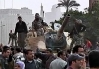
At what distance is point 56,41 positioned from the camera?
1692 cm

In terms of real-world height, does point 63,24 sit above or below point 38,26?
above

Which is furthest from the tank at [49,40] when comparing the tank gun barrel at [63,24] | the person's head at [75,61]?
the person's head at [75,61]

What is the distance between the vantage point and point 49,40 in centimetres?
1744

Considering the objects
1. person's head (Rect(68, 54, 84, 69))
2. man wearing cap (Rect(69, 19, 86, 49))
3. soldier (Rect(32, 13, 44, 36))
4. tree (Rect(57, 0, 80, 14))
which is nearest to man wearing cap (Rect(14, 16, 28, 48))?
soldier (Rect(32, 13, 44, 36))

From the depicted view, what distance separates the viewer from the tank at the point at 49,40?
667 inches

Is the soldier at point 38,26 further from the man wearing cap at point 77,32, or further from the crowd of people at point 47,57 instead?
the man wearing cap at point 77,32

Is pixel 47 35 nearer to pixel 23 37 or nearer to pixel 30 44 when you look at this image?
pixel 30 44

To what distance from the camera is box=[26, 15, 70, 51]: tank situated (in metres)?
16.9

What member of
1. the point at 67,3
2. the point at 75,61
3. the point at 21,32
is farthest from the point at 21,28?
the point at 67,3

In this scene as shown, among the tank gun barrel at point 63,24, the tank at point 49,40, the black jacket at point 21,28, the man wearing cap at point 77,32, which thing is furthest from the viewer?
the black jacket at point 21,28

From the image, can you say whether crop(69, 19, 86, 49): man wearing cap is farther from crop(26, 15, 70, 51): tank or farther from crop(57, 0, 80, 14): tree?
crop(57, 0, 80, 14): tree

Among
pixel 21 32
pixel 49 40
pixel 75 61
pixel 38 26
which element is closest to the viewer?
pixel 75 61

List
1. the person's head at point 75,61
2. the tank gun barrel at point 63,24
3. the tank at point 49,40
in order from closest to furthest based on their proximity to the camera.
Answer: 1. the person's head at point 75,61
2. the tank gun barrel at point 63,24
3. the tank at point 49,40

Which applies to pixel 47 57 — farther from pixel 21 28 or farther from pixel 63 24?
pixel 21 28
